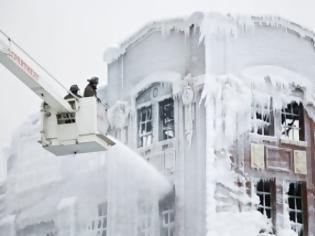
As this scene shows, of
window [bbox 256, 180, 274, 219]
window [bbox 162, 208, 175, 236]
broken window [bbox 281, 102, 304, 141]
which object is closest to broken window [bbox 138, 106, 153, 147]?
window [bbox 162, 208, 175, 236]

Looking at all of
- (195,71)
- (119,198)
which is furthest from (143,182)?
(195,71)

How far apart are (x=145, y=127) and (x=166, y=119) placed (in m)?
0.40

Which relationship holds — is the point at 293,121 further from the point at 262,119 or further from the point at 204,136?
the point at 204,136

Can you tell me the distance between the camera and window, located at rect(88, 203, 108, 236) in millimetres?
15297

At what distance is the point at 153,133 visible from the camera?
595 inches

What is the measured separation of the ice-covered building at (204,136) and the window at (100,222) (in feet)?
0.05

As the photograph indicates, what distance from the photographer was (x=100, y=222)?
50.4ft

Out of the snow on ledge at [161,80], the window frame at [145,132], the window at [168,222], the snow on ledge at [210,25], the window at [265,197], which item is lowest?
the window at [168,222]

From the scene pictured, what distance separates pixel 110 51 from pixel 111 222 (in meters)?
2.45

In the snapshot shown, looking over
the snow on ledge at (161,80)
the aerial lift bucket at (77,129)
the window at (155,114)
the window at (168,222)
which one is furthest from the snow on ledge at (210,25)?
the aerial lift bucket at (77,129)

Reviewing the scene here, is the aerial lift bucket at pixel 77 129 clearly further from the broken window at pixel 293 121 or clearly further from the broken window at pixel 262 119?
the broken window at pixel 293 121

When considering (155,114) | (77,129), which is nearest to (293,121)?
(155,114)

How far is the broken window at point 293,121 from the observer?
49.6 ft

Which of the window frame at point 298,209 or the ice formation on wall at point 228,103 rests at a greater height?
the ice formation on wall at point 228,103
